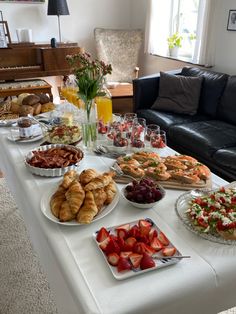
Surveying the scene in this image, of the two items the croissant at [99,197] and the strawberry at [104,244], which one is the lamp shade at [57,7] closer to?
the croissant at [99,197]

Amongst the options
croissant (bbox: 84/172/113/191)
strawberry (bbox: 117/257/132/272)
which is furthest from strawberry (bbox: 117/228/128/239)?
croissant (bbox: 84/172/113/191)

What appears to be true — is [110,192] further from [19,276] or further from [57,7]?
[57,7]

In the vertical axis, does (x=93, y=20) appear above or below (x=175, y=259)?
above

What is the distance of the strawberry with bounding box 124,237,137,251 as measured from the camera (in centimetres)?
90

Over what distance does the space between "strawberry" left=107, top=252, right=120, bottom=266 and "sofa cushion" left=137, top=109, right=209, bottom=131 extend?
2075mm

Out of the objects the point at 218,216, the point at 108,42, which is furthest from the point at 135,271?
the point at 108,42

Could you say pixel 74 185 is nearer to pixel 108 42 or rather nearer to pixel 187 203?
pixel 187 203

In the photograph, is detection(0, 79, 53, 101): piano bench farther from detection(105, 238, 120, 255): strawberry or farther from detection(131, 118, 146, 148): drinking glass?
detection(105, 238, 120, 255): strawberry

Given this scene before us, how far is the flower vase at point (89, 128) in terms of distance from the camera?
5.40 ft

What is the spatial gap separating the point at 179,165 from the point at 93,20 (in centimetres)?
398

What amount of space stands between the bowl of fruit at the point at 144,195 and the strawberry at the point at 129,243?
0.69 feet

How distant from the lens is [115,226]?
3.34 feet

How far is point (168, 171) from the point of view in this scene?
1354 mm

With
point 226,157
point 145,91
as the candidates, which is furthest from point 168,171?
point 145,91
